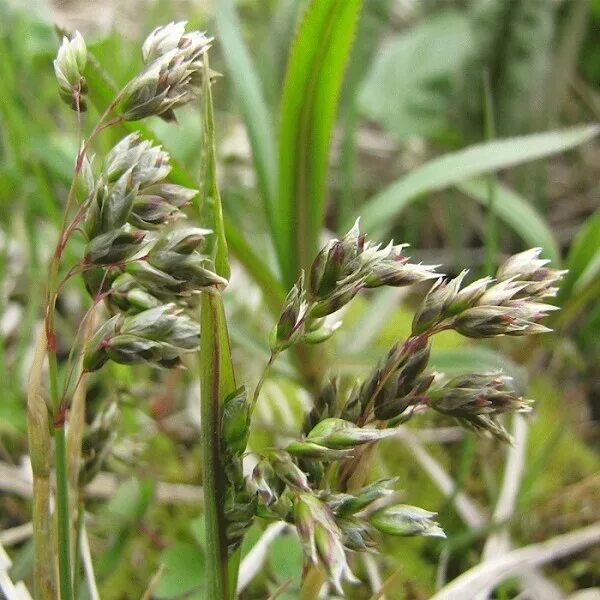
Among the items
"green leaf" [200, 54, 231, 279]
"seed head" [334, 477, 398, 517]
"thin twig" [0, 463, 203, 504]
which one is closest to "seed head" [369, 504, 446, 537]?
"seed head" [334, 477, 398, 517]

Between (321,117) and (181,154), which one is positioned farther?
(181,154)

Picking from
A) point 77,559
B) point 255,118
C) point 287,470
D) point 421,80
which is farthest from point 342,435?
point 421,80

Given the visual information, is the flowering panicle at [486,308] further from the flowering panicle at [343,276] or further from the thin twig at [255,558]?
the thin twig at [255,558]

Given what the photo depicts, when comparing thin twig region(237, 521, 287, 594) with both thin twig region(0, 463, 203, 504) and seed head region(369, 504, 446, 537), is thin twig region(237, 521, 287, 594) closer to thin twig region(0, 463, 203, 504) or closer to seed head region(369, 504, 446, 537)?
thin twig region(0, 463, 203, 504)

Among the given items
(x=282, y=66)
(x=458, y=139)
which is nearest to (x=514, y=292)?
(x=458, y=139)

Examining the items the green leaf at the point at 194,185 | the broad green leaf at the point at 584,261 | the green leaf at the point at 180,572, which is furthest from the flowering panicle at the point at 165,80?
the broad green leaf at the point at 584,261

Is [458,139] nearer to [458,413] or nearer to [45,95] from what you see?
[45,95]

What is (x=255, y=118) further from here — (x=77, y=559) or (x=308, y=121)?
(x=77, y=559)
